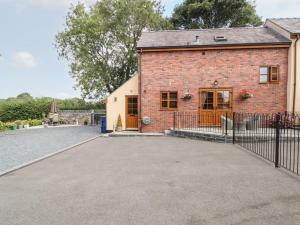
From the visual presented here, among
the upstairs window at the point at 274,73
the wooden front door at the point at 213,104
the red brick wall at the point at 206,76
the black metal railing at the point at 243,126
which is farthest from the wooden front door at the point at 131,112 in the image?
the upstairs window at the point at 274,73

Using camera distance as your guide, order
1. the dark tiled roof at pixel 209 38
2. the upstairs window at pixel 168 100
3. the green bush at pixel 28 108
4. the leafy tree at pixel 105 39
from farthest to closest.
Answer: the green bush at pixel 28 108
the leafy tree at pixel 105 39
the upstairs window at pixel 168 100
the dark tiled roof at pixel 209 38

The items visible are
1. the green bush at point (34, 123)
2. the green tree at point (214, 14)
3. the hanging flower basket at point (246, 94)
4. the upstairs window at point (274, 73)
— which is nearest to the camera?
the hanging flower basket at point (246, 94)

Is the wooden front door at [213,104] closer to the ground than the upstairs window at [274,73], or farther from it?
closer to the ground

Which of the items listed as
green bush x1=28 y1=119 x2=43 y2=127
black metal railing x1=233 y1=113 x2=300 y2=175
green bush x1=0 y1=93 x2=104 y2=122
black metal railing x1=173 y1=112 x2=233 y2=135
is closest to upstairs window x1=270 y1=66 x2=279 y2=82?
black metal railing x1=233 y1=113 x2=300 y2=175

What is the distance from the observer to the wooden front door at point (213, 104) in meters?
13.6

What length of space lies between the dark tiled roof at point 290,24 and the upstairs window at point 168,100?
821 cm

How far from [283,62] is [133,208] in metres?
13.9

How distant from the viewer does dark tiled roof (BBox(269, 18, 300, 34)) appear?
13438mm

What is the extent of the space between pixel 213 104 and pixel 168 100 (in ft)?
9.53

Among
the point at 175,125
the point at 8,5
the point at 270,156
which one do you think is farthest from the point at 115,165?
the point at 8,5

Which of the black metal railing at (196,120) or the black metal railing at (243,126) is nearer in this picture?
the black metal railing at (243,126)

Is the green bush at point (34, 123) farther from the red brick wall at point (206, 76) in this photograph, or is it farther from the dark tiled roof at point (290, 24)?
the dark tiled roof at point (290, 24)

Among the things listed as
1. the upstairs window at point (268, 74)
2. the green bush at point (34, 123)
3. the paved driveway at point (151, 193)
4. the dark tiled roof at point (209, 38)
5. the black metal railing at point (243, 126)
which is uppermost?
the dark tiled roof at point (209, 38)

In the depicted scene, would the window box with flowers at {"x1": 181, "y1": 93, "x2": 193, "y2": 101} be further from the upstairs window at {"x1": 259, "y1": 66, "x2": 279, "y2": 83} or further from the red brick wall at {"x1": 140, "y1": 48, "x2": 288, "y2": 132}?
the upstairs window at {"x1": 259, "y1": 66, "x2": 279, "y2": 83}
